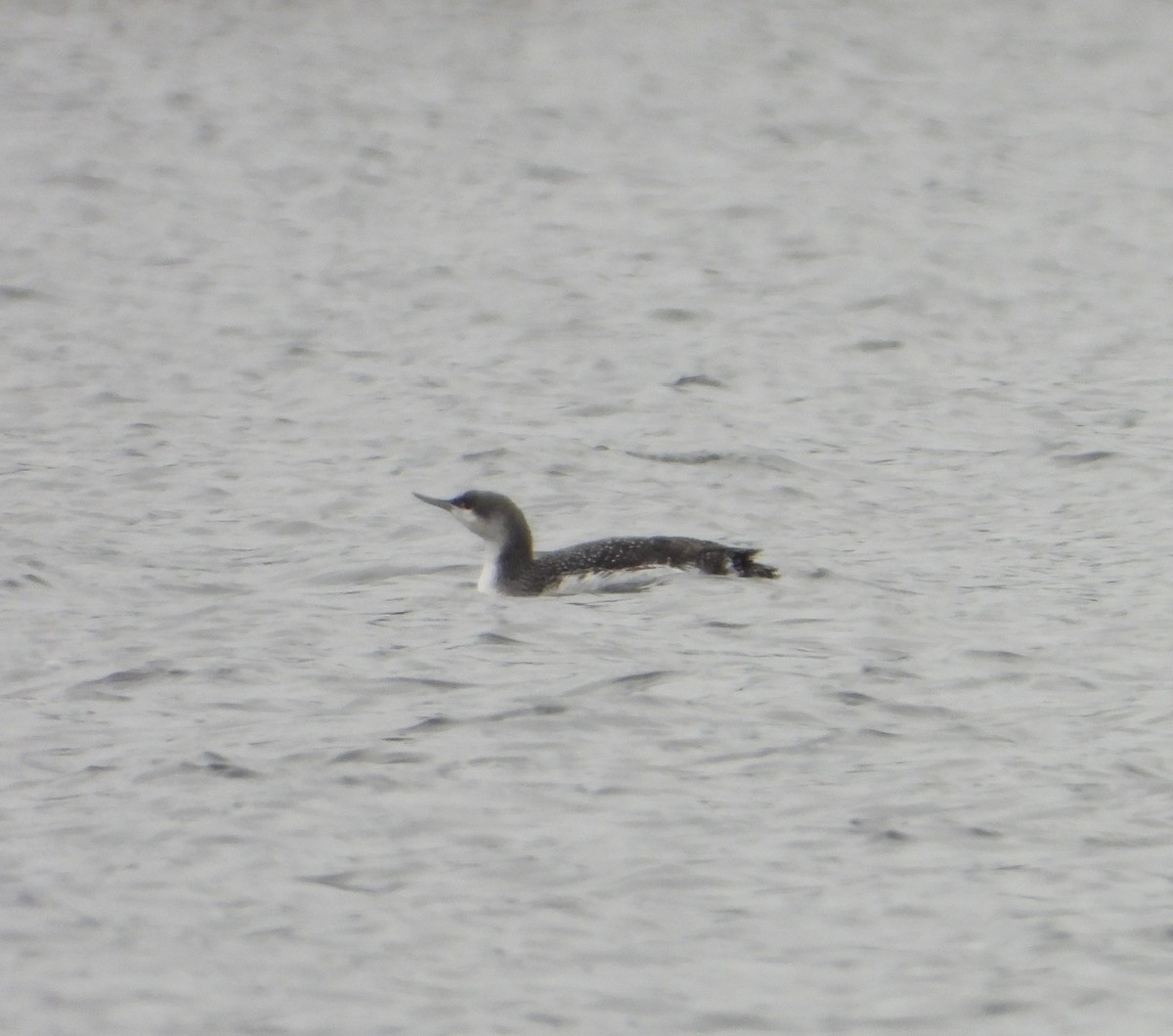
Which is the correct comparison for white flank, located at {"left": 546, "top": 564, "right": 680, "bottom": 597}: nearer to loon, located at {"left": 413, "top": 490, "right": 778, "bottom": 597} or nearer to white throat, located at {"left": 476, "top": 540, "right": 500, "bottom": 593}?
loon, located at {"left": 413, "top": 490, "right": 778, "bottom": 597}

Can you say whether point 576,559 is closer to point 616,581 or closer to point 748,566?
point 616,581

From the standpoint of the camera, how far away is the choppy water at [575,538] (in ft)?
24.7

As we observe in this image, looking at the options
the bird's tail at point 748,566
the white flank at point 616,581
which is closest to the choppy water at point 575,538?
the bird's tail at point 748,566

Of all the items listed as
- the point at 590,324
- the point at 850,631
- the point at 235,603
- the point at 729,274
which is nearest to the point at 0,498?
the point at 235,603

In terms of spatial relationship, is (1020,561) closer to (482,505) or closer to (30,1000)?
(482,505)

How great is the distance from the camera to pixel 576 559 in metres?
11.9

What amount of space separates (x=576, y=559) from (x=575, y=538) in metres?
1.63

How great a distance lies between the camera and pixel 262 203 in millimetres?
22812

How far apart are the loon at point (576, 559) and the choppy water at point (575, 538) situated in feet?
0.54

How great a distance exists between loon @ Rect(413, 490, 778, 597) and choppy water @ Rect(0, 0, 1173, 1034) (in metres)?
0.16

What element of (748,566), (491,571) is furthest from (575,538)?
(748,566)

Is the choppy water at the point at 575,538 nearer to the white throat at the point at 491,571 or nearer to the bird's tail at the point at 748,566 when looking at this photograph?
the bird's tail at the point at 748,566

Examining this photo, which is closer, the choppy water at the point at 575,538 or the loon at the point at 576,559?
the choppy water at the point at 575,538

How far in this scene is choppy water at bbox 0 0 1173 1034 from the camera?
7516 millimetres
